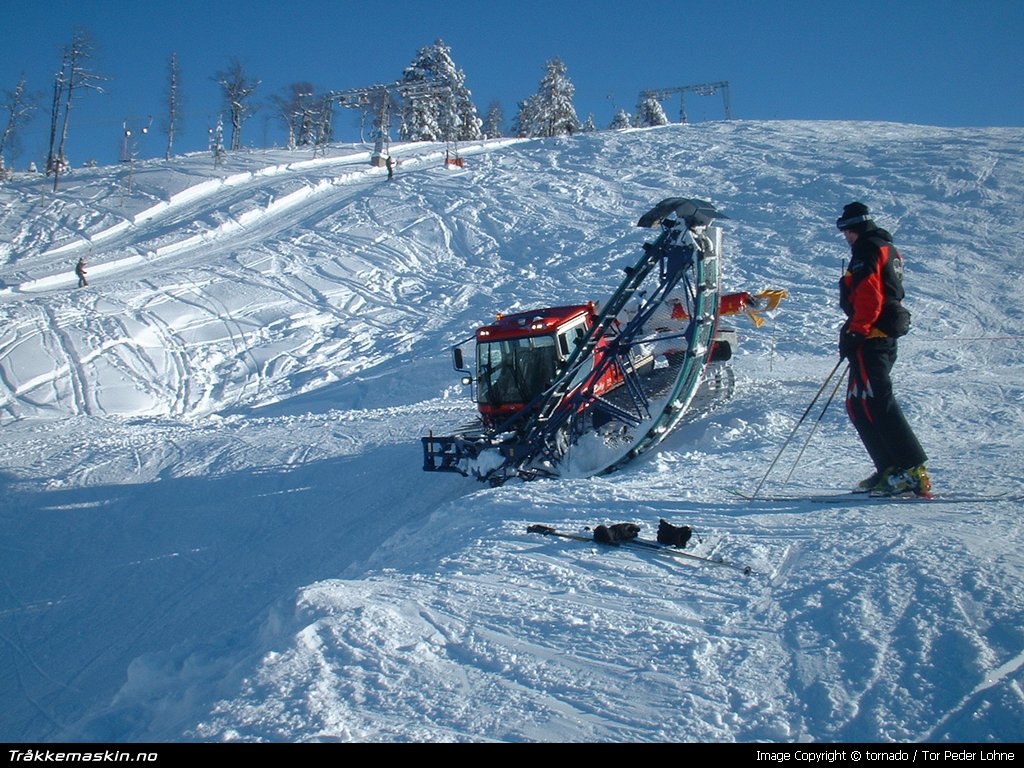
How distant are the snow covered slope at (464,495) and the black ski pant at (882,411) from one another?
1.81 feet

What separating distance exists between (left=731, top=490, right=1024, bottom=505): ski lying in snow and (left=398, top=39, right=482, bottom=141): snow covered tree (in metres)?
59.5

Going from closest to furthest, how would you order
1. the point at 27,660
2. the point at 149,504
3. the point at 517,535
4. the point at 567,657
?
the point at 567,657, the point at 517,535, the point at 27,660, the point at 149,504

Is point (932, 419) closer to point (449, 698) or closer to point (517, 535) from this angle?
point (517, 535)

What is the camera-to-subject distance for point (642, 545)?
5277mm

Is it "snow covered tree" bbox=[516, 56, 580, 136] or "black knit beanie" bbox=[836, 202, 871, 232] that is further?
"snow covered tree" bbox=[516, 56, 580, 136]

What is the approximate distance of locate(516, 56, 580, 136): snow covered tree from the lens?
6213cm

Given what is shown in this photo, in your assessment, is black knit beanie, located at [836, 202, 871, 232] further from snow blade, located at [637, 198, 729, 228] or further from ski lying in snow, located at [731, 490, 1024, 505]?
snow blade, located at [637, 198, 729, 228]

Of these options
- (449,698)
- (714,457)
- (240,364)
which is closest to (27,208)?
(240,364)

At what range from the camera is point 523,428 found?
432 inches

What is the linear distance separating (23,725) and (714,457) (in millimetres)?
7702

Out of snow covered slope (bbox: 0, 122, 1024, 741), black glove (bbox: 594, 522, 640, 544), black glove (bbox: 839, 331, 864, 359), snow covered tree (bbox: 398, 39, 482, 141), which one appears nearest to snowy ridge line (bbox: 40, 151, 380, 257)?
snow covered slope (bbox: 0, 122, 1024, 741)

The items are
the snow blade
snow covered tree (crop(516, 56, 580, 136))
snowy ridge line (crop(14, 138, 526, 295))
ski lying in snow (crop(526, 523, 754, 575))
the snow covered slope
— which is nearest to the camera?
the snow covered slope

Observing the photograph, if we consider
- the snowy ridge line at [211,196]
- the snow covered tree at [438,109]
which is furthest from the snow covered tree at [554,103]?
the snowy ridge line at [211,196]

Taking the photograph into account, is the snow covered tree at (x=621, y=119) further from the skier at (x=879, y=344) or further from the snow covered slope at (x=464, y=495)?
the skier at (x=879, y=344)
